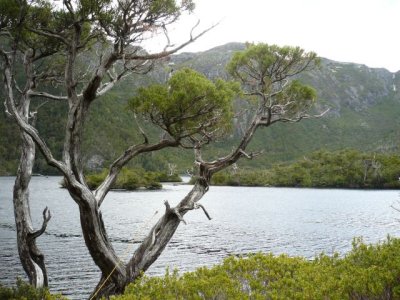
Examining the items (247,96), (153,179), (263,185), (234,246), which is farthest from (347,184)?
(247,96)

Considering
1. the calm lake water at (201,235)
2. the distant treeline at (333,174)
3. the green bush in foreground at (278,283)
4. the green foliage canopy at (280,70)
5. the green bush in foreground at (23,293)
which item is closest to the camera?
the green bush in foreground at (278,283)

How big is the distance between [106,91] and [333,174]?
18101cm

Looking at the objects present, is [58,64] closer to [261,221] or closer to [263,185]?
[261,221]

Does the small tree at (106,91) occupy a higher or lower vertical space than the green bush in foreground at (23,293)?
higher

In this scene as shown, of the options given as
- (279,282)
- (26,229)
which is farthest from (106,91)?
(279,282)

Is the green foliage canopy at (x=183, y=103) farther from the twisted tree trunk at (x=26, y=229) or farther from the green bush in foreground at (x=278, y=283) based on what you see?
the green bush in foreground at (x=278, y=283)

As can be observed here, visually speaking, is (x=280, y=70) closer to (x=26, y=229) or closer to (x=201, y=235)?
(x=26, y=229)

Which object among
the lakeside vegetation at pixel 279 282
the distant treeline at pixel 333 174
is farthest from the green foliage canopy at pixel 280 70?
the distant treeline at pixel 333 174

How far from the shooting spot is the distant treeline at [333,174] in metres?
175

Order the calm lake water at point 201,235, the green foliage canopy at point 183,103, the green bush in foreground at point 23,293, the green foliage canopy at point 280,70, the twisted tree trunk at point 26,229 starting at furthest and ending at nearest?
the calm lake water at point 201,235
the green foliage canopy at point 280,70
the green foliage canopy at point 183,103
the twisted tree trunk at point 26,229
the green bush in foreground at point 23,293

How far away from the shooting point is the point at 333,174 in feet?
608

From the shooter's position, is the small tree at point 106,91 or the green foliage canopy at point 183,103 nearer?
the small tree at point 106,91

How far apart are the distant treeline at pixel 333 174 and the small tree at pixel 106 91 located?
165981 mm

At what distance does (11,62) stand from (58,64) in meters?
3.82
